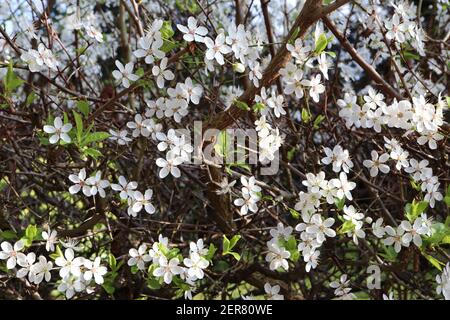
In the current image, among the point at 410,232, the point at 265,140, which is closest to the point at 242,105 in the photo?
the point at 265,140

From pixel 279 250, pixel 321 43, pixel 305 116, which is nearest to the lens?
pixel 321 43

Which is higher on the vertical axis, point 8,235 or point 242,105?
point 242,105

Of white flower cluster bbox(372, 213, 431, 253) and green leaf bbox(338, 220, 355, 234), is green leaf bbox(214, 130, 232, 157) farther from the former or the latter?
white flower cluster bbox(372, 213, 431, 253)


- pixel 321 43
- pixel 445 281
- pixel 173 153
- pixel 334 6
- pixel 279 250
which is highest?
pixel 334 6

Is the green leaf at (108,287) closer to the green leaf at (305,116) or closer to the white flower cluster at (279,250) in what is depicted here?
the white flower cluster at (279,250)

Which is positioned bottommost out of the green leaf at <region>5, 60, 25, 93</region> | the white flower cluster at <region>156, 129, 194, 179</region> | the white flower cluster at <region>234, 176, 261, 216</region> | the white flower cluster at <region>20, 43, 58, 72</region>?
the white flower cluster at <region>234, 176, 261, 216</region>

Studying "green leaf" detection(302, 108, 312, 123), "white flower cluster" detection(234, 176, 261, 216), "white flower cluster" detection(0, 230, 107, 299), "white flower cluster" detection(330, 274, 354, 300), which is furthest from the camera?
"white flower cluster" detection(330, 274, 354, 300)

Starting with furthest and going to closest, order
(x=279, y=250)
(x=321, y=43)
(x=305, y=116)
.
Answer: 1. (x=305, y=116)
2. (x=279, y=250)
3. (x=321, y=43)

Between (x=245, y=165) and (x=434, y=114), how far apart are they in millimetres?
553

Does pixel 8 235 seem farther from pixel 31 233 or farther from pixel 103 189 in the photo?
pixel 103 189

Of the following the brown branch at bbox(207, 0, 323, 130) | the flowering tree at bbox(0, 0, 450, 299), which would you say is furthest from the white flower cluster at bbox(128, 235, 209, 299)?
the brown branch at bbox(207, 0, 323, 130)

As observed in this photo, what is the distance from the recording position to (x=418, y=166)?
1905 mm
